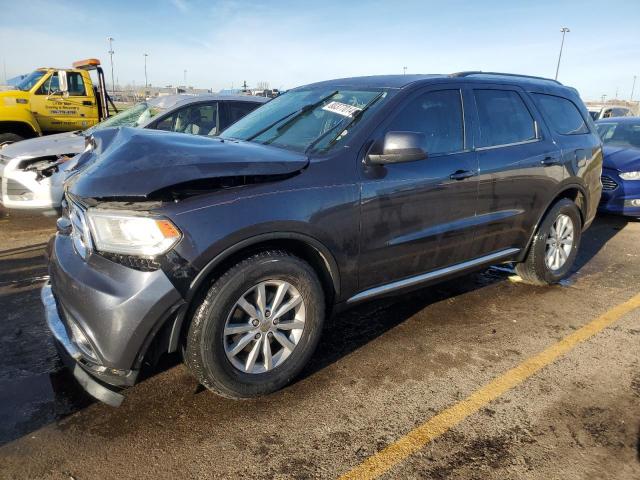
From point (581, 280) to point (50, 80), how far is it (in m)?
10.7

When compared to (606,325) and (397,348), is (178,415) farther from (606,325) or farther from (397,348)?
(606,325)

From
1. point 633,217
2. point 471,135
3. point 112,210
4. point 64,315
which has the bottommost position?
point 633,217

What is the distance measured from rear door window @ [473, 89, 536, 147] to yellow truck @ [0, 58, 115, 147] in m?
8.88

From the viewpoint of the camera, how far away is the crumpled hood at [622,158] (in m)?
7.30

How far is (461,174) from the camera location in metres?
3.50

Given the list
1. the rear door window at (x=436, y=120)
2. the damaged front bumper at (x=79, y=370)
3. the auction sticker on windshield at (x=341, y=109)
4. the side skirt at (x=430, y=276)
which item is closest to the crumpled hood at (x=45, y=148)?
the auction sticker on windshield at (x=341, y=109)

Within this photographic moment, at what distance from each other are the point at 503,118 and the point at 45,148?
575cm

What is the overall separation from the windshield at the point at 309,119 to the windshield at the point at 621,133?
6783mm

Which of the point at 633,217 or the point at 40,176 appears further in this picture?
the point at 633,217

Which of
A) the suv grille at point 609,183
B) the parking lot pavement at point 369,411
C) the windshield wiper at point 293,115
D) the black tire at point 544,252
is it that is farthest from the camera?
the suv grille at point 609,183

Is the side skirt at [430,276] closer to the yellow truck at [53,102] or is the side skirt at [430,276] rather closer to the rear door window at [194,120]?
the rear door window at [194,120]

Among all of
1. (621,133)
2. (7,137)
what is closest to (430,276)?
(621,133)

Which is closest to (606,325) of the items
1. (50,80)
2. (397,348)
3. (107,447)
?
(397,348)

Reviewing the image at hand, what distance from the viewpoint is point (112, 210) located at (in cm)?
241
